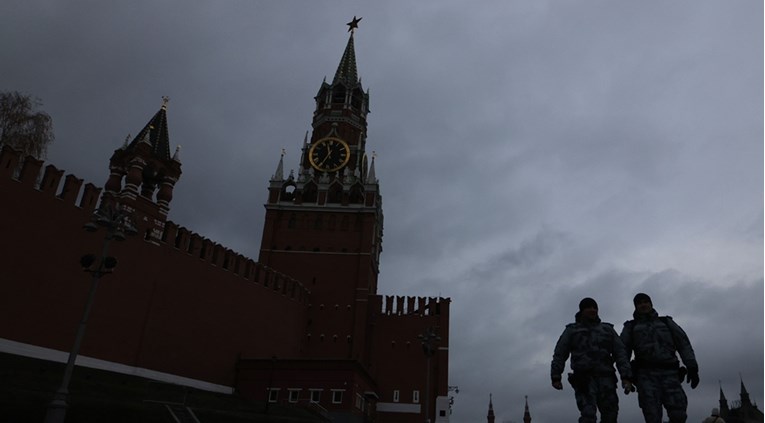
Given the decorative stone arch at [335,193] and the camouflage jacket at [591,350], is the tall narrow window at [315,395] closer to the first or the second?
the decorative stone arch at [335,193]

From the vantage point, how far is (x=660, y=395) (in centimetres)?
791

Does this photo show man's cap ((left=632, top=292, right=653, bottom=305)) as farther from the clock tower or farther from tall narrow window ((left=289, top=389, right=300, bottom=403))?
the clock tower

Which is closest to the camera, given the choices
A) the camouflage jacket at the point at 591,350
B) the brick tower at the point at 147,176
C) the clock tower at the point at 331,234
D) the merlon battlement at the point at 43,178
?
the camouflage jacket at the point at 591,350

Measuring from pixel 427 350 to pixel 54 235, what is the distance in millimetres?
17936

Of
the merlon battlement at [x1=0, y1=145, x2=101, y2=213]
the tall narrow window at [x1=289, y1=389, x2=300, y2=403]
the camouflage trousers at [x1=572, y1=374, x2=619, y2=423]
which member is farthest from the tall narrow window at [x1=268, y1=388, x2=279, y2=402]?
the camouflage trousers at [x1=572, y1=374, x2=619, y2=423]

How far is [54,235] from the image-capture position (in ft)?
88.9

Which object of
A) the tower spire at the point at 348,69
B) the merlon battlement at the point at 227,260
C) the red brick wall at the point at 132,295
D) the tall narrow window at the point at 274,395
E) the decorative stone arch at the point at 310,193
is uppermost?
the tower spire at the point at 348,69

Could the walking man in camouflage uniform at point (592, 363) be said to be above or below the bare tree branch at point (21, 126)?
below

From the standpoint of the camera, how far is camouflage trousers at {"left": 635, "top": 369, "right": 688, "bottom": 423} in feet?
25.3

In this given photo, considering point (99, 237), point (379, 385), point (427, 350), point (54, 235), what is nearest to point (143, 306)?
point (99, 237)

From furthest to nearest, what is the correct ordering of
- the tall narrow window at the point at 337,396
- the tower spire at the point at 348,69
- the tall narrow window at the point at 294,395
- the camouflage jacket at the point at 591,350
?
the tower spire at the point at 348,69
the tall narrow window at the point at 294,395
the tall narrow window at the point at 337,396
the camouflage jacket at the point at 591,350

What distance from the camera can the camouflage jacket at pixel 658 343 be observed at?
796 centimetres

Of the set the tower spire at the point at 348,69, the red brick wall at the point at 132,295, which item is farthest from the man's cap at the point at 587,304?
the tower spire at the point at 348,69

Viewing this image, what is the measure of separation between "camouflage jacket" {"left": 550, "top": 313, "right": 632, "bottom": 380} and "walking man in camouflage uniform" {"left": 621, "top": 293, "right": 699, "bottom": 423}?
325 mm
